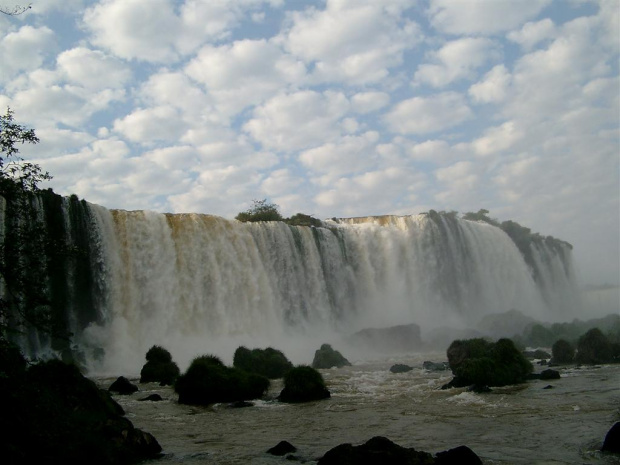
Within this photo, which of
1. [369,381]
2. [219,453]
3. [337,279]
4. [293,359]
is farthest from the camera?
[337,279]

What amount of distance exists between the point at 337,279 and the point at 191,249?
Answer: 578 inches

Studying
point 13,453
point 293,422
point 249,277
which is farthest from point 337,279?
point 13,453

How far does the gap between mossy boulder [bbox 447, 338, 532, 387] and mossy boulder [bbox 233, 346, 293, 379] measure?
7259 mm

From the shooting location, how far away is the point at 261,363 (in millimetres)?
23125

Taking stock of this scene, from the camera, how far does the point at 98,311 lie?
28344mm

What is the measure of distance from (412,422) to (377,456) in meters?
4.90

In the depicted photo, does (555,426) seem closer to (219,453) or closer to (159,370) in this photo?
(219,453)

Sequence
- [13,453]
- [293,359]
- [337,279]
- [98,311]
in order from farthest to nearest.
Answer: [337,279] → [293,359] → [98,311] → [13,453]

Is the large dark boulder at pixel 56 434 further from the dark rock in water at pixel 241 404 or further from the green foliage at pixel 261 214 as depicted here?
the green foliage at pixel 261 214

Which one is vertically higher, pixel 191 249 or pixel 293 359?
pixel 191 249

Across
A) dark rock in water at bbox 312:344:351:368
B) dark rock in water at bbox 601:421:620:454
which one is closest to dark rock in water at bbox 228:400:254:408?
dark rock in water at bbox 601:421:620:454

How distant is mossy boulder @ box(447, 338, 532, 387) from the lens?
56.6 ft

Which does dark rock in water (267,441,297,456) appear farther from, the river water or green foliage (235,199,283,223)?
green foliage (235,199,283,223)

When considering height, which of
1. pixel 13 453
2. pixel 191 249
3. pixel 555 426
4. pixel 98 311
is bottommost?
pixel 555 426
